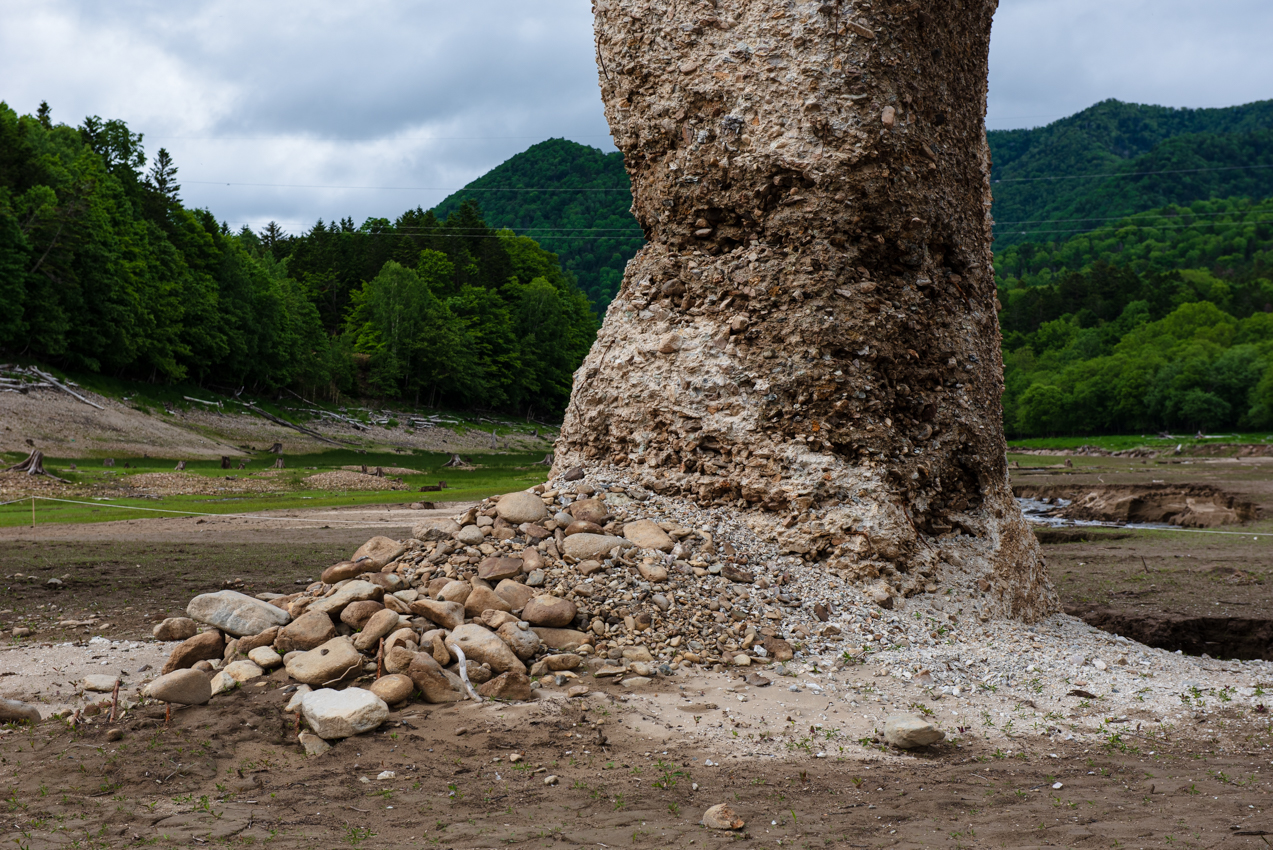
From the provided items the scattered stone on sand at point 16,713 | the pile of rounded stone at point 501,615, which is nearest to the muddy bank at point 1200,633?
the pile of rounded stone at point 501,615

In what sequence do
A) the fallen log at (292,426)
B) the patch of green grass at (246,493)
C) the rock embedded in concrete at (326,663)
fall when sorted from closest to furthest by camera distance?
the rock embedded in concrete at (326,663), the patch of green grass at (246,493), the fallen log at (292,426)

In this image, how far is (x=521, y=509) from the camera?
8156 millimetres

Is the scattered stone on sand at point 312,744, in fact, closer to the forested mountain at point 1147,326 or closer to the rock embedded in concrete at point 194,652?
the rock embedded in concrete at point 194,652

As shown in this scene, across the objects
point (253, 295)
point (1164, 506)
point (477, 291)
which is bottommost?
point (1164, 506)

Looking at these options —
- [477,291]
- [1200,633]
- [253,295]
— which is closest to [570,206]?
[477,291]

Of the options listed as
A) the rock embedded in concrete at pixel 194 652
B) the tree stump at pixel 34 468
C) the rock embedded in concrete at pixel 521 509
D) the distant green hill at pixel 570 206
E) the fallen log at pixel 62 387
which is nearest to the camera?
the rock embedded in concrete at pixel 194 652

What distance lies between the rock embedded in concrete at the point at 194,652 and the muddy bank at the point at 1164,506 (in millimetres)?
27057

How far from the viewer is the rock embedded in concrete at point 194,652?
6961mm

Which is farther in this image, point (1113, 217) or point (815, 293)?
point (1113, 217)

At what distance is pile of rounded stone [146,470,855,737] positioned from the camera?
6336 mm

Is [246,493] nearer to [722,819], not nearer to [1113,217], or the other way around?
[722,819]

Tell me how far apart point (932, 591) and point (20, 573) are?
42.2 ft

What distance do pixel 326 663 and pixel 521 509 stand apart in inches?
92.2

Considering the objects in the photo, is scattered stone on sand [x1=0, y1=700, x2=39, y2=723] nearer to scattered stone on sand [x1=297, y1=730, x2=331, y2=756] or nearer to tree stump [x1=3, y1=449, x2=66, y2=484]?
scattered stone on sand [x1=297, y1=730, x2=331, y2=756]
